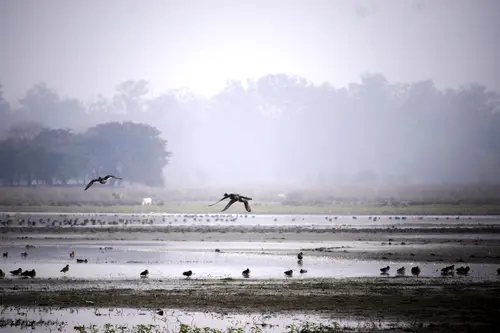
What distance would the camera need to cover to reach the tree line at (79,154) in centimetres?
12875

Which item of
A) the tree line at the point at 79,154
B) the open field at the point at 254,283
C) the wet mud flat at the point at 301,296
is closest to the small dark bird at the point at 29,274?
the open field at the point at 254,283

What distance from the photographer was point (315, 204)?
4456 inches

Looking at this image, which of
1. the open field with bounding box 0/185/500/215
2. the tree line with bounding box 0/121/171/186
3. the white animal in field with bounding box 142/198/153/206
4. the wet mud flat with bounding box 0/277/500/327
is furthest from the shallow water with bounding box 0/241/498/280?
the tree line with bounding box 0/121/171/186

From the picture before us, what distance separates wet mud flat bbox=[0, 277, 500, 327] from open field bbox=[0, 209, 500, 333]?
1.4 inches

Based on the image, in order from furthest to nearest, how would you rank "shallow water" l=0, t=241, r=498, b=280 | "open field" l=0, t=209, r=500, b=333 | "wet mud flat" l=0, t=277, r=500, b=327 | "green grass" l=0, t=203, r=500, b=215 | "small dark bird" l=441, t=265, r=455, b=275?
"green grass" l=0, t=203, r=500, b=215 < "shallow water" l=0, t=241, r=498, b=280 < "small dark bird" l=441, t=265, r=455, b=275 < "wet mud flat" l=0, t=277, r=500, b=327 < "open field" l=0, t=209, r=500, b=333

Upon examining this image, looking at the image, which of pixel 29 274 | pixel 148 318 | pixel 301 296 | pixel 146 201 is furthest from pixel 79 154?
pixel 148 318

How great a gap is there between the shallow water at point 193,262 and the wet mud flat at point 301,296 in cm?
235

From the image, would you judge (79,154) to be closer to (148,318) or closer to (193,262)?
(193,262)

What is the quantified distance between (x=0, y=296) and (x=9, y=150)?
3931 inches

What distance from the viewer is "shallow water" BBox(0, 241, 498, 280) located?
36.1 m

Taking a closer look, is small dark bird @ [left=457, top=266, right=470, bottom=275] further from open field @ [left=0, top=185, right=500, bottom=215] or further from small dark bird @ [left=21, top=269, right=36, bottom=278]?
open field @ [left=0, top=185, right=500, bottom=215]

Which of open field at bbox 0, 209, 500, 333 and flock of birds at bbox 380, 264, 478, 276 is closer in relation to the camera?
open field at bbox 0, 209, 500, 333

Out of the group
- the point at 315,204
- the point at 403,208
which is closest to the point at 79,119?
the point at 315,204

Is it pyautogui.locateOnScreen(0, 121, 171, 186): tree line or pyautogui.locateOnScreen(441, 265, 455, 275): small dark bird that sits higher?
pyautogui.locateOnScreen(0, 121, 171, 186): tree line
